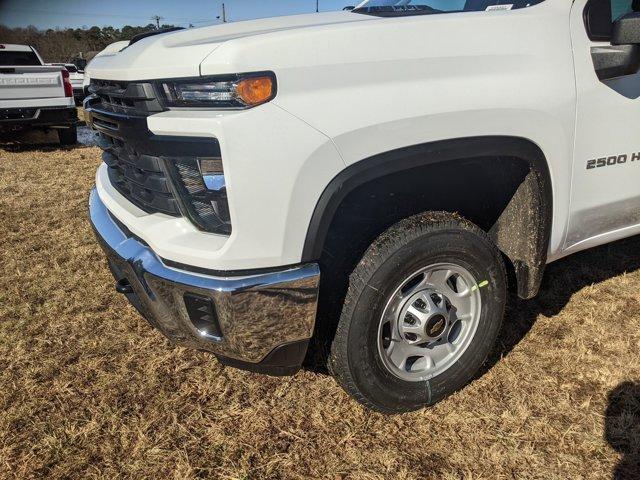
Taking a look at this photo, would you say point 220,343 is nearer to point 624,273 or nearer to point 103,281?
point 103,281

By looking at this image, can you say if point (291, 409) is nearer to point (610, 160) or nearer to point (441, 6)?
point (610, 160)

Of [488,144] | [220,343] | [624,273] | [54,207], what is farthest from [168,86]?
[54,207]

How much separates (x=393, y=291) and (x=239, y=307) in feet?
2.16

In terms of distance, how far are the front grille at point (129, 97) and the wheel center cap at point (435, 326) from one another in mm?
1403

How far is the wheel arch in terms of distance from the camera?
188cm

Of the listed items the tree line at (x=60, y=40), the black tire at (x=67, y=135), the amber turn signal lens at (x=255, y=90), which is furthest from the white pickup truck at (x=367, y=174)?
the tree line at (x=60, y=40)

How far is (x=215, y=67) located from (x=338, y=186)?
0.57 metres

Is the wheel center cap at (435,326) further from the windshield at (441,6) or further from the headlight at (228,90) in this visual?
the windshield at (441,6)

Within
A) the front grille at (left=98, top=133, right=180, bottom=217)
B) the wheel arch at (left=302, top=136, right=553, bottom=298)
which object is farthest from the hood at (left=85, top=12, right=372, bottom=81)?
the wheel arch at (left=302, top=136, right=553, bottom=298)

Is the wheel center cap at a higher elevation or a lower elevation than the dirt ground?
higher

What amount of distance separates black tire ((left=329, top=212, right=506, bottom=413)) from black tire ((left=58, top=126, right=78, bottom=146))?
8.93 meters

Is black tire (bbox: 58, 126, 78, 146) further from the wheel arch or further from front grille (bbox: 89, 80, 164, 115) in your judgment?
the wheel arch

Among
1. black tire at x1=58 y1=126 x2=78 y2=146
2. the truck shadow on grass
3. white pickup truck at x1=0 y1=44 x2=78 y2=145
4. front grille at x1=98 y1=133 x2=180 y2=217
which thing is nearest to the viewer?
front grille at x1=98 y1=133 x2=180 y2=217

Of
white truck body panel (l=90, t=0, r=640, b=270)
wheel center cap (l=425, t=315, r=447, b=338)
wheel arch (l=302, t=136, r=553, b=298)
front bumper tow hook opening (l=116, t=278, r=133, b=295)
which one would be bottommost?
wheel center cap (l=425, t=315, r=447, b=338)
